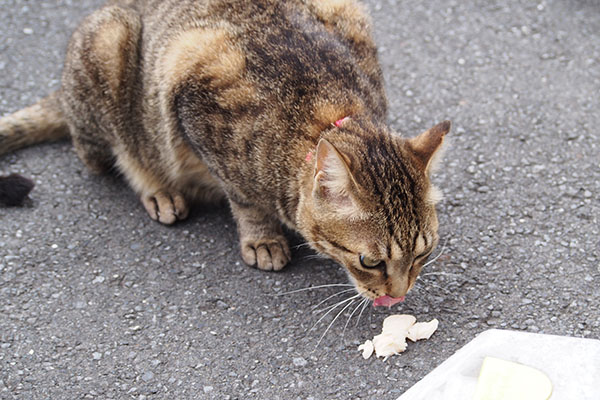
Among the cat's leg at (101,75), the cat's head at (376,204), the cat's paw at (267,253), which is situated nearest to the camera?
the cat's head at (376,204)

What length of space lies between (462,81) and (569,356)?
2.41 meters

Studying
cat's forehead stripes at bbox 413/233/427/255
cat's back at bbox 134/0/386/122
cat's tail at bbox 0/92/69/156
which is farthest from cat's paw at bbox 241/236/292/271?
cat's tail at bbox 0/92/69/156

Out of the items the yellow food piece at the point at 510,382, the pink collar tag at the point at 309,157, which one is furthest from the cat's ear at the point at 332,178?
the yellow food piece at the point at 510,382

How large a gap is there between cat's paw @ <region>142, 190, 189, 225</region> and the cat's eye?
129 centimetres

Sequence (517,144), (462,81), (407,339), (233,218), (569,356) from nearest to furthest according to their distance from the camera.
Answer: (569,356) < (407,339) < (233,218) < (517,144) < (462,81)

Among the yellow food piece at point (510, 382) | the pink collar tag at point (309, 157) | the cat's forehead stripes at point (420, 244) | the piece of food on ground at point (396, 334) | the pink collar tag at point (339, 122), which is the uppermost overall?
the pink collar tag at point (339, 122)

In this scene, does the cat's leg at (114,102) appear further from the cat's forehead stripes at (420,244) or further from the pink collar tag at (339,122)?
the cat's forehead stripes at (420,244)

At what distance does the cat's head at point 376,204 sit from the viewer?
270 centimetres

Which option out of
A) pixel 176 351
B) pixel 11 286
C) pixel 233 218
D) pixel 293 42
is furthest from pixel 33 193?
pixel 293 42

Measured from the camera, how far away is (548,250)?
3.44m

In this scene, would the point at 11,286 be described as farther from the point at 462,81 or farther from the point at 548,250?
the point at 462,81

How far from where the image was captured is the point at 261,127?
3096mm

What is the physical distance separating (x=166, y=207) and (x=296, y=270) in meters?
0.79

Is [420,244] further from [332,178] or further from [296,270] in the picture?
[296,270]
